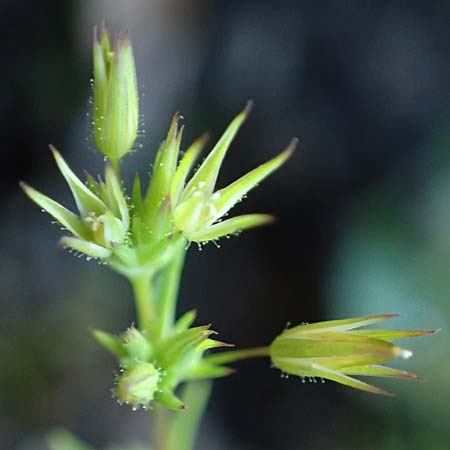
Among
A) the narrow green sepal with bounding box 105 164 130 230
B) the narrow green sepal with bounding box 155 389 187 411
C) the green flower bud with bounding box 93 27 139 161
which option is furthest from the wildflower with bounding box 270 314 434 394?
the green flower bud with bounding box 93 27 139 161

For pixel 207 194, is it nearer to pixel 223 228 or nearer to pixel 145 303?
pixel 223 228

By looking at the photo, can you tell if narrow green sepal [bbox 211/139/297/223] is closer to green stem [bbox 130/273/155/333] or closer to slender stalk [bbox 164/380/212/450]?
green stem [bbox 130/273/155/333]

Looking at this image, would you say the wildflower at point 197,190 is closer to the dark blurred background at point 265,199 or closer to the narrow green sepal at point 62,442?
the narrow green sepal at point 62,442

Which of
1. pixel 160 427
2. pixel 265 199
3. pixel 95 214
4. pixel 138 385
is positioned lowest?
pixel 138 385

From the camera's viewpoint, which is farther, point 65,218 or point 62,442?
point 62,442

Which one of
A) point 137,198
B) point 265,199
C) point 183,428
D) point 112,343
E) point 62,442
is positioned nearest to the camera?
point 137,198

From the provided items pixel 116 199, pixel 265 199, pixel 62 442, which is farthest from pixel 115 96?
pixel 265 199

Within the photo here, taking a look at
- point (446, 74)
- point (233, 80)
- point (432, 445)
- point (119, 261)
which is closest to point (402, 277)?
point (432, 445)
